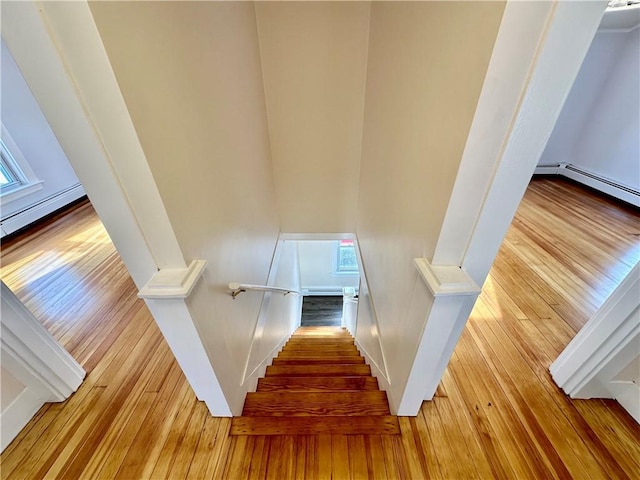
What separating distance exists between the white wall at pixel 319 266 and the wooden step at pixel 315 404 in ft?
13.2

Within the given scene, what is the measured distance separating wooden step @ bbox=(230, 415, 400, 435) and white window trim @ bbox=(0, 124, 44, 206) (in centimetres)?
408

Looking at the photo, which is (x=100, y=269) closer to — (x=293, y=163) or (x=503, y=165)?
(x=293, y=163)

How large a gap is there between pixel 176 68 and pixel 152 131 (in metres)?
0.26

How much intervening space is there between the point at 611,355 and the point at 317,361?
1814 mm

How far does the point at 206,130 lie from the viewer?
1.04m

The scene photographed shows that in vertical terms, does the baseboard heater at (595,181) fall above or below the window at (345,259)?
above

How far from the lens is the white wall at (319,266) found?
5.61m

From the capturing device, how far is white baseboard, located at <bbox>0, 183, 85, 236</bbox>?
314cm

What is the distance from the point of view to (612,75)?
3617 mm

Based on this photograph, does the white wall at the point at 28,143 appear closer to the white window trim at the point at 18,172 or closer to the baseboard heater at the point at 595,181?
the white window trim at the point at 18,172

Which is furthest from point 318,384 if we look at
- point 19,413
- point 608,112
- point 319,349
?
point 608,112

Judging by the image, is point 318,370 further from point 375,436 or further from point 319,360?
point 375,436

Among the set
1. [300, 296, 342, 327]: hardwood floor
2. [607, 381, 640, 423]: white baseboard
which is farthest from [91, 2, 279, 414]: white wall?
[300, 296, 342, 327]: hardwood floor

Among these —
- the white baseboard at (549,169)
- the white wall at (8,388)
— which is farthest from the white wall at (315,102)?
the white baseboard at (549,169)
